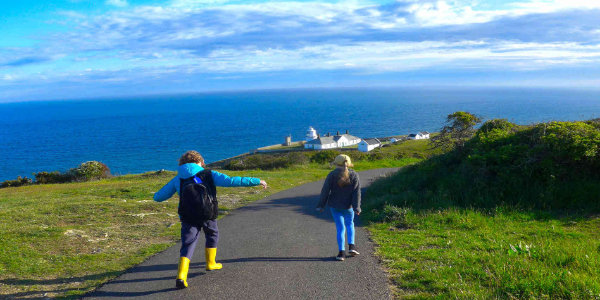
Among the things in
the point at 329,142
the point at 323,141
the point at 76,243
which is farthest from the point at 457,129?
the point at 329,142

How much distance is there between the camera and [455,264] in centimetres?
599

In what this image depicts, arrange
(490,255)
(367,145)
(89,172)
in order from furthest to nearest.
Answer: (367,145), (89,172), (490,255)

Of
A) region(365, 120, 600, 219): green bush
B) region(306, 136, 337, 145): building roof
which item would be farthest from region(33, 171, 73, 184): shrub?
region(306, 136, 337, 145): building roof

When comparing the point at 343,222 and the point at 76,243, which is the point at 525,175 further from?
the point at 76,243

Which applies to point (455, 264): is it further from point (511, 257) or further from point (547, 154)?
point (547, 154)

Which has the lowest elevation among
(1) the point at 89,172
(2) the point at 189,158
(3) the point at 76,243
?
(1) the point at 89,172

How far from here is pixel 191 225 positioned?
19.4ft

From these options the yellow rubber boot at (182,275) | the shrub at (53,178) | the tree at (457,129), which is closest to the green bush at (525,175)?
the yellow rubber boot at (182,275)

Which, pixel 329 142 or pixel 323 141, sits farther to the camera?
pixel 329 142

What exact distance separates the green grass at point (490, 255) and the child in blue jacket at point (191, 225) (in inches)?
109

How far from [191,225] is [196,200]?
45 cm

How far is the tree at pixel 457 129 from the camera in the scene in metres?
25.9

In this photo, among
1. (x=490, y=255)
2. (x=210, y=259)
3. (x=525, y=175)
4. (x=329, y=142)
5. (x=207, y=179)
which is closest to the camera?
(x=207, y=179)

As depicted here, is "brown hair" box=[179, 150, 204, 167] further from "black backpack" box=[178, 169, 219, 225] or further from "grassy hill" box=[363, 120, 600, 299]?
"grassy hill" box=[363, 120, 600, 299]
